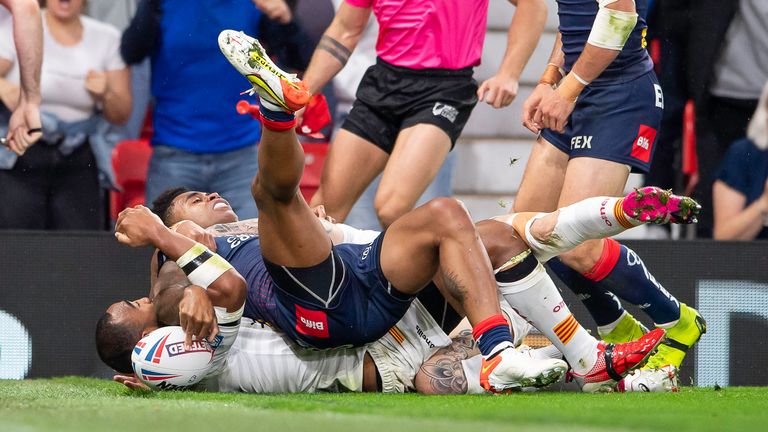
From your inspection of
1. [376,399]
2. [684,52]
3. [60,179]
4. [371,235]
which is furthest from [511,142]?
[376,399]

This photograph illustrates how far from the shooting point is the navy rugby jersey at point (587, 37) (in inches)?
194

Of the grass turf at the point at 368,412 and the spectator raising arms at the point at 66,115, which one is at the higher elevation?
the spectator raising arms at the point at 66,115

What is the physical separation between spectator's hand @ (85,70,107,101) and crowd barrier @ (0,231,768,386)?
0.86 metres

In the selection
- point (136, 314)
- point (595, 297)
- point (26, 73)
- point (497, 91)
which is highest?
point (26, 73)

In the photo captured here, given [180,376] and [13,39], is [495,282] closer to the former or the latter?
[180,376]

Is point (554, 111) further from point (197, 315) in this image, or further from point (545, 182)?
point (197, 315)

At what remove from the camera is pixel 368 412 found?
142 inches

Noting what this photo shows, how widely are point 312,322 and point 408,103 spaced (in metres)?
1.74

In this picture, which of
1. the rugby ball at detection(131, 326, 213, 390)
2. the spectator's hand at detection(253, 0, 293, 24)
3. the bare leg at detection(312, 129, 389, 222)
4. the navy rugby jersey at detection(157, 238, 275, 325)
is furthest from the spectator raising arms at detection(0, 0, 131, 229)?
the rugby ball at detection(131, 326, 213, 390)

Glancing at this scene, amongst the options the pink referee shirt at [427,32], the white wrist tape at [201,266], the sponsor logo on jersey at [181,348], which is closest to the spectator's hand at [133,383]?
the sponsor logo on jersey at [181,348]

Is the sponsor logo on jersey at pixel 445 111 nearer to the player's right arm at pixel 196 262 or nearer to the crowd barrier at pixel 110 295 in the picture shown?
the crowd barrier at pixel 110 295

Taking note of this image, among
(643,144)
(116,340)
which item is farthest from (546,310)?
(116,340)

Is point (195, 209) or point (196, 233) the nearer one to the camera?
point (196, 233)

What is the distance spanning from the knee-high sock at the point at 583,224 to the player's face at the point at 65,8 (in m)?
3.11
